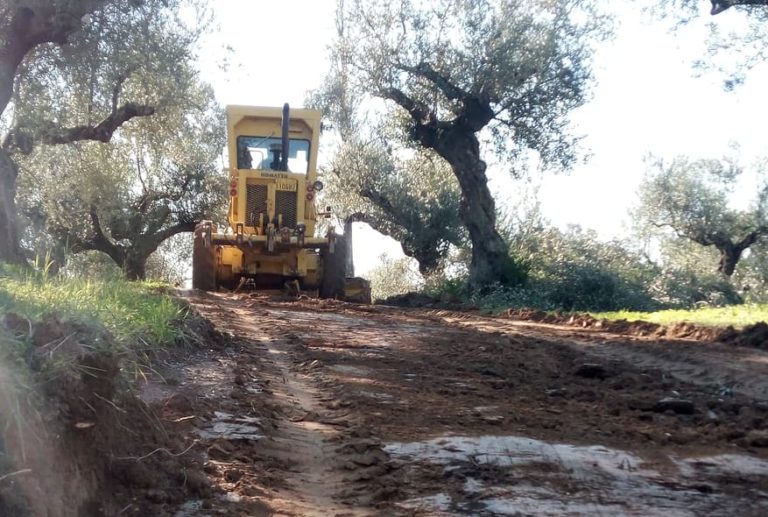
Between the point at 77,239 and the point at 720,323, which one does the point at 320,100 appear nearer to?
the point at 77,239

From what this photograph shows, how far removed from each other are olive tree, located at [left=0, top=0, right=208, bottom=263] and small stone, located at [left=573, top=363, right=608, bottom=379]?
9.44 metres

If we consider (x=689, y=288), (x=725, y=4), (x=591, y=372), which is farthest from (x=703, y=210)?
(x=591, y=372)

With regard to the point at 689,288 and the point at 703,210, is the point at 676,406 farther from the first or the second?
the point at 703,210

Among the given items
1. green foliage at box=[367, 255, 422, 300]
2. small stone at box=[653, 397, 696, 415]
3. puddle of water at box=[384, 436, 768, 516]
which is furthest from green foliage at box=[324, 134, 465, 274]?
puddle of water at box=[384, 436, 768, 516]

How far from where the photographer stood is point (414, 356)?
849 cm

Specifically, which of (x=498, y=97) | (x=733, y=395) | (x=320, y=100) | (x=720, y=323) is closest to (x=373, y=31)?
(x=498, y=97)

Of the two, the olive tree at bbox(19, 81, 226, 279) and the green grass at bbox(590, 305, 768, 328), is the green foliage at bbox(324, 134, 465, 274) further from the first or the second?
the green grass at bbox(590, 305, 768, 328)

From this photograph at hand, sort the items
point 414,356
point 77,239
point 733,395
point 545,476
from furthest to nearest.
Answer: point 77,239, point 414,356, point 733,395, point 545,476

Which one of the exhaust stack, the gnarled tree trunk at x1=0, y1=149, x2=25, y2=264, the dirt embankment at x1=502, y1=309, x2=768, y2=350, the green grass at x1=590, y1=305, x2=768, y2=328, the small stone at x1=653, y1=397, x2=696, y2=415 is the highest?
the exhaust stack

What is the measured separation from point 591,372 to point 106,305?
4.06m

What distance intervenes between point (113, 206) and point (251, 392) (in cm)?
2212

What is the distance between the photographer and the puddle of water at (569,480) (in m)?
4.02

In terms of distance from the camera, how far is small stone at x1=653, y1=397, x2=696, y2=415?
19.9ft

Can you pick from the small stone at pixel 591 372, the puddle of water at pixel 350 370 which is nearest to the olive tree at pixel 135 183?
the puddle of water at pixel 350 370
